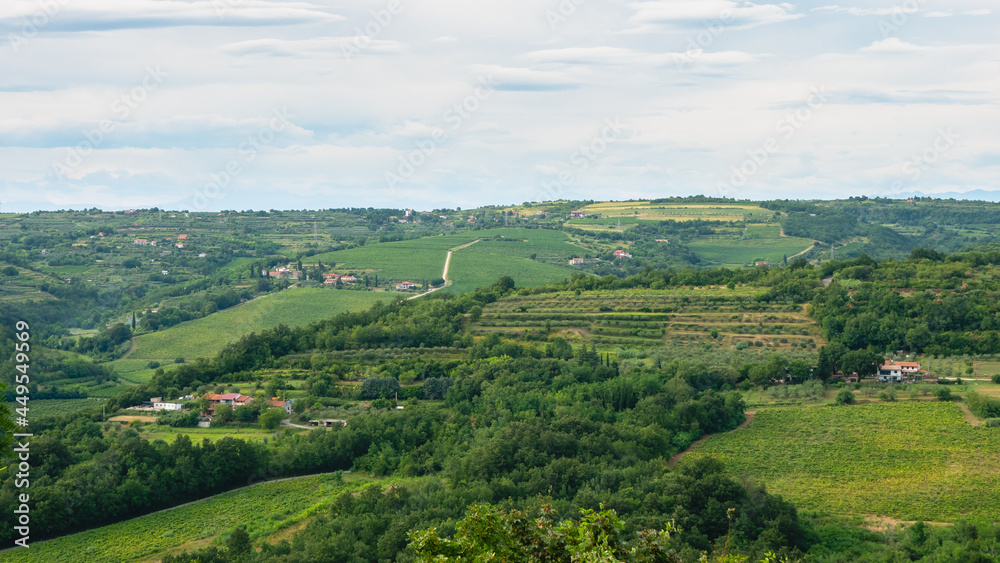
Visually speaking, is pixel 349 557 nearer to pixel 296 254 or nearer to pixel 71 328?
pixel 71 328

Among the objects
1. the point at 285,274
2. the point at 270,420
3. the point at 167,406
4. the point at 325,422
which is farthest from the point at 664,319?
the point at 285,274

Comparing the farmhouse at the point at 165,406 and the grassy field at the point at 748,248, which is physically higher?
the grassy field at the point at 748,248

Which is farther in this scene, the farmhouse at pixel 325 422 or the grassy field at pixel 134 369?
the grassy field at pixel 134 369

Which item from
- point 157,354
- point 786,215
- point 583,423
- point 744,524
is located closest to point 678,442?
point 583,423

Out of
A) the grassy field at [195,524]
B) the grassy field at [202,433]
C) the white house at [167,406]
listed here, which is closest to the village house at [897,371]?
the grassy field at [195,524]

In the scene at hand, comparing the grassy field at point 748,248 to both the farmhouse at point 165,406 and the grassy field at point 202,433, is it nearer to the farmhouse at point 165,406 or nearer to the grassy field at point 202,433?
the grassy field at point 202,433

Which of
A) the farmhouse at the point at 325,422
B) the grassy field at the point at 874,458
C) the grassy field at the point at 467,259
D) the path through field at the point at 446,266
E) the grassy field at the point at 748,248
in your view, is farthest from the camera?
the grassy field at the point at 748,248

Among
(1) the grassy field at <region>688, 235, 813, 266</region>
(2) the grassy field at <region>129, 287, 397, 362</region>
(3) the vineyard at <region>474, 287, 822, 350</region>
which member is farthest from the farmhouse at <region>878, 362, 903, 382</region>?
(1) the grassy field at <region>688, 235, 813, 266</region>
